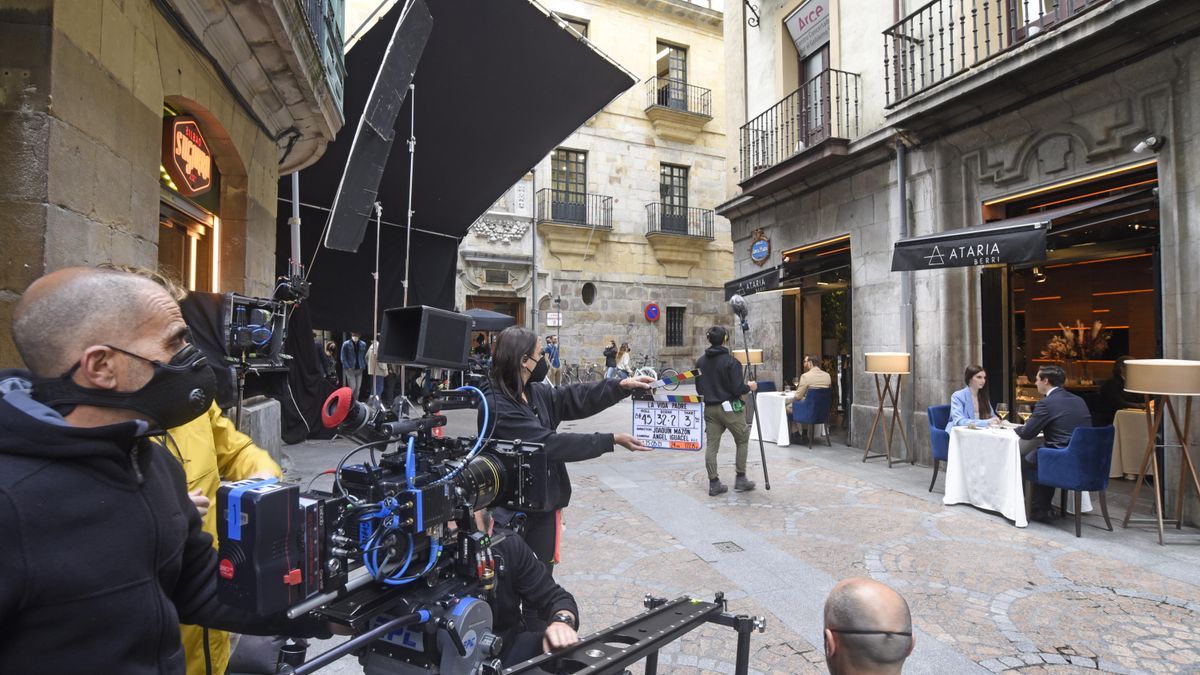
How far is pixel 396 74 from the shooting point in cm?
520

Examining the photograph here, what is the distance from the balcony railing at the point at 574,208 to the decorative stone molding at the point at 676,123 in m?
3.24

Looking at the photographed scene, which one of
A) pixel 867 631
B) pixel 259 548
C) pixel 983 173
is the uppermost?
pixel 983 173

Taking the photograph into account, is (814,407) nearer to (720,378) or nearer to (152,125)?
(720,378)

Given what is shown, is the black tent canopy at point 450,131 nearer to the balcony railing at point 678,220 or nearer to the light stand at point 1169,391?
the light stand at point 1169,391

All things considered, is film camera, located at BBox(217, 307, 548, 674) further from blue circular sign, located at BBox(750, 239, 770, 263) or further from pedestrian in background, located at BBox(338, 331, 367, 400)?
pedestrian in background, located at BBox(338, 331, 367, 400)

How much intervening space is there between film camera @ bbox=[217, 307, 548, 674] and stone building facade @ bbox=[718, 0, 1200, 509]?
6.77 m

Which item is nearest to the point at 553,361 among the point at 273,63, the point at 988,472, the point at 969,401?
the point at 969,401

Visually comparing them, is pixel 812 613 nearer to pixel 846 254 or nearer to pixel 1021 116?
pixel 1021 116

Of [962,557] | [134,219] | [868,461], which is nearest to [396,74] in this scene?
[134,219]

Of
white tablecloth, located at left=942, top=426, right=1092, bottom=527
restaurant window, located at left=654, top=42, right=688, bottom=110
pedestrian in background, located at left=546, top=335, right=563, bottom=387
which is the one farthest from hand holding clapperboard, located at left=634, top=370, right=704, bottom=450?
restaurant window, located at left=654, top=42, right=688, bottom=110

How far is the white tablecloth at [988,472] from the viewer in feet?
18.8

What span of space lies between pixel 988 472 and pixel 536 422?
16.9 feet

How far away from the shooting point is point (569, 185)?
20688 millimetres

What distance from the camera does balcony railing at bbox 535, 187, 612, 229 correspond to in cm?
2005
